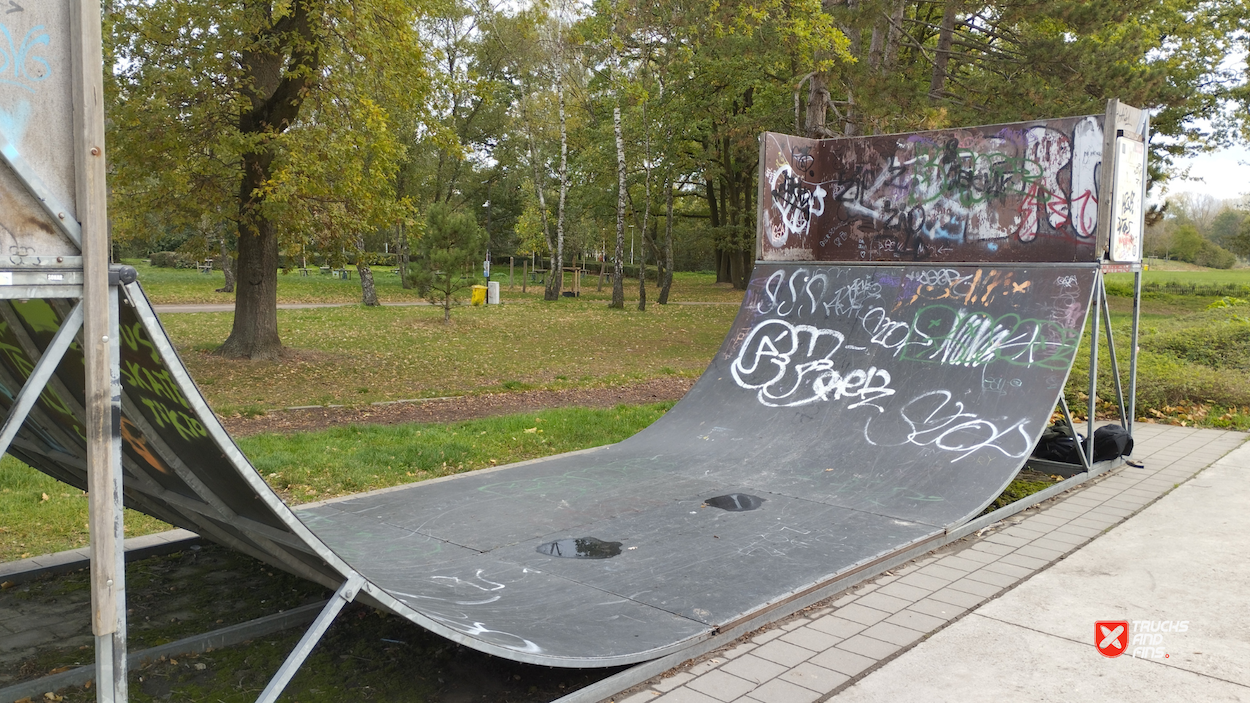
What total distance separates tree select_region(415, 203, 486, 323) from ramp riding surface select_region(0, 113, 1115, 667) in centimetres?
1274

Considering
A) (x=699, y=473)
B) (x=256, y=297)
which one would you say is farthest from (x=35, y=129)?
(x=256, y=297)

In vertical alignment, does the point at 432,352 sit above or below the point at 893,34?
below

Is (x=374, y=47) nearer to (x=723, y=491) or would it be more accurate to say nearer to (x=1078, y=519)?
(x=723, y=491)

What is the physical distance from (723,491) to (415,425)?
3956 millimetres

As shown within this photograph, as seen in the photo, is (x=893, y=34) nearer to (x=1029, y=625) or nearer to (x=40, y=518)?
(x=1029, y=625)

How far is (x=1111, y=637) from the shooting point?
4.23 m

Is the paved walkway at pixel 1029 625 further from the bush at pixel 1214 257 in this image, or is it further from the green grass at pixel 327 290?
the bush at pixel 1214 257

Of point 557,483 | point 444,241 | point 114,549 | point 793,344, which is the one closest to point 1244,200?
point 444,241

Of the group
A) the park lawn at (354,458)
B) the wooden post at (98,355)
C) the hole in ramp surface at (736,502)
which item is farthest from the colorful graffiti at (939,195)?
the wooden post at (98,355)

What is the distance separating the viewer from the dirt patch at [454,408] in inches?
367

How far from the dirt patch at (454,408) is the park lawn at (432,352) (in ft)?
1.42

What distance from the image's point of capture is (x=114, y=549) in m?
2.61

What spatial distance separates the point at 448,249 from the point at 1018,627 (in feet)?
60.9

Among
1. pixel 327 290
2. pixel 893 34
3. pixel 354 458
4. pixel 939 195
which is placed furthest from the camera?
pixel 327 290
